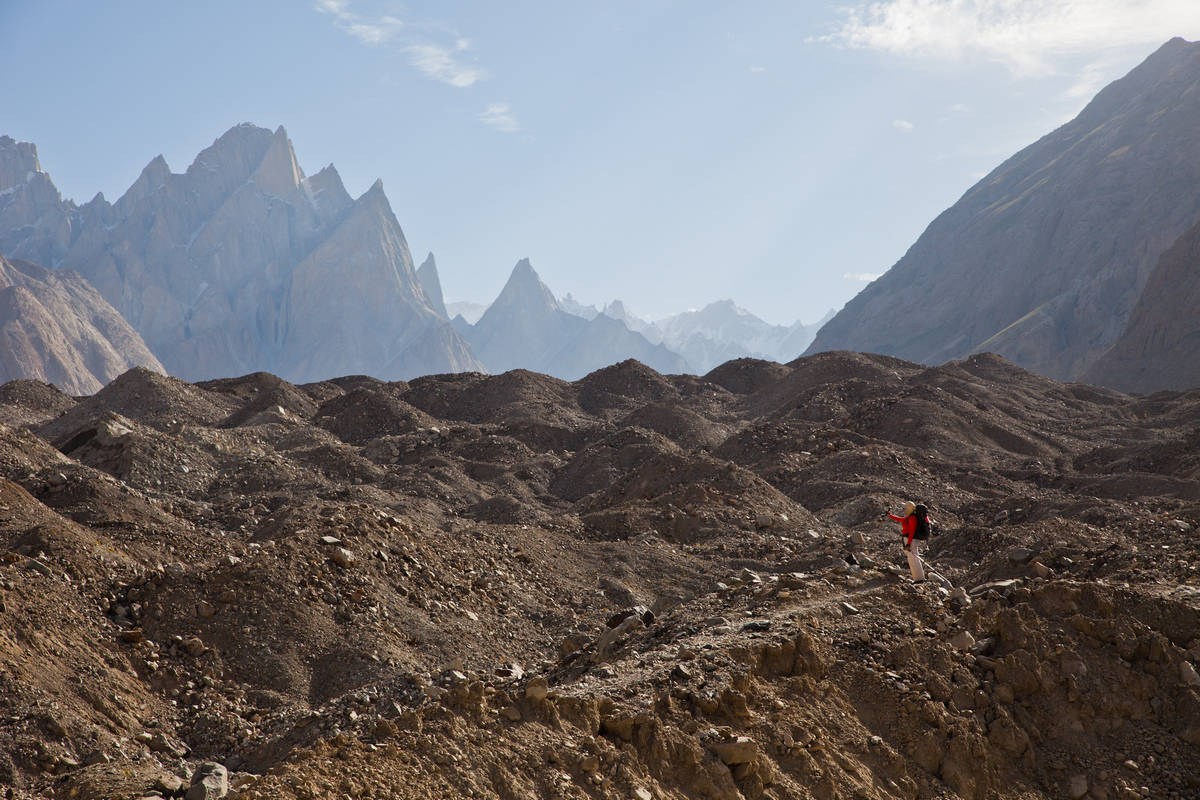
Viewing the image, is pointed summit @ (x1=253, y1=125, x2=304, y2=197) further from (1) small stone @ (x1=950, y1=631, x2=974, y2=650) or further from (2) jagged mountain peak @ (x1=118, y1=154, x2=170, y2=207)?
(1) small stone @ (x1=950, y1=631, x2=974, y2=650)

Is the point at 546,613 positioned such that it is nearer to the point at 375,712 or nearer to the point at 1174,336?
the point at 375,712

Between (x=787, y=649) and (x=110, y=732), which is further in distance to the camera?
(x=110, y=732)

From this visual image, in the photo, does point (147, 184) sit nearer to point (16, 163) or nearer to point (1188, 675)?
point (16, 163)

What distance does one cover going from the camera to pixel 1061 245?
82625mm

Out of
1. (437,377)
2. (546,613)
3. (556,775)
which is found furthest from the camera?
(437,377)

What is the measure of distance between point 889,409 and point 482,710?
25.7 m

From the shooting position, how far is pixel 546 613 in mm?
12953

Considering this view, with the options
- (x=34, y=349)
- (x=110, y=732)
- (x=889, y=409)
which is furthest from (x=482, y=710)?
(x=34, y=349)

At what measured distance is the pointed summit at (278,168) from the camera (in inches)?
6427

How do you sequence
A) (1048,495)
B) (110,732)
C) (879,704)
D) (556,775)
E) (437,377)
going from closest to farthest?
(556,775), (879,704), (110,732), (1048,495), (437,377)

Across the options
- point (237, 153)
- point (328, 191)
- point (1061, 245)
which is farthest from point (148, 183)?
point (1061, 245)

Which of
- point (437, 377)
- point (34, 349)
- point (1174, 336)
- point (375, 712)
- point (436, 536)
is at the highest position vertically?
point (34, 349)

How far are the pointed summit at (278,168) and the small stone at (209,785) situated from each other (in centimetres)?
17173

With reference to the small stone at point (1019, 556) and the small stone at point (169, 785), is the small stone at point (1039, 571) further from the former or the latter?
the small stone at point (169, 785)
